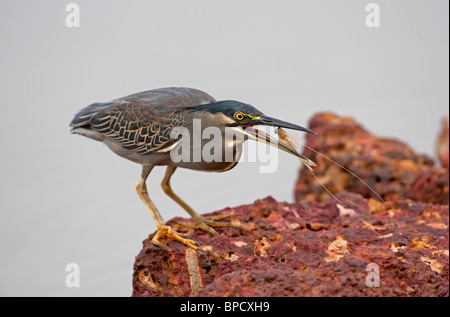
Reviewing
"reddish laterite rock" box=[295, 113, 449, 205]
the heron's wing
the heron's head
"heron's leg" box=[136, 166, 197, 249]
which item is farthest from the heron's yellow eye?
"reddish laterite rock" box=[295, 113, 449, 205]

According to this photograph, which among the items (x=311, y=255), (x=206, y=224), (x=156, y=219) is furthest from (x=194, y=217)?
(x=311, y=255)

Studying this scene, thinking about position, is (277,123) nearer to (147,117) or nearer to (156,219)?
(147,117)

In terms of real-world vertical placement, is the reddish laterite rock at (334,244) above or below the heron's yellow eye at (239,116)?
below

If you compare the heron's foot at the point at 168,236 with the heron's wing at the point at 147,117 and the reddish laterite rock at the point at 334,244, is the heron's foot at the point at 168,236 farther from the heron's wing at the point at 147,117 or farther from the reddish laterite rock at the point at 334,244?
the heron's wing at the point at 147,117

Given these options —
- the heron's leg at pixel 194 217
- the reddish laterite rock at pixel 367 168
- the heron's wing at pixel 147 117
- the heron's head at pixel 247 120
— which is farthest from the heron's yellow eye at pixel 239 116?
the reddish laterite rock at pixel 367 168

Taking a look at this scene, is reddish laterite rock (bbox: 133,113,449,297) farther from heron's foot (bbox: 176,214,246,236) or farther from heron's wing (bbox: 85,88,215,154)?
heron's wing (bbox: 85,88,215,154)

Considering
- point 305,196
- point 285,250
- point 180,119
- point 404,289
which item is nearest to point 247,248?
point 285,250

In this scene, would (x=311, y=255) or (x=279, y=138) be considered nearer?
(x=279, y=138)
